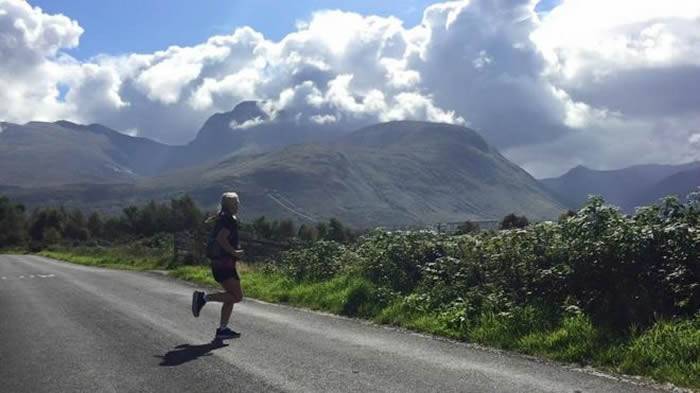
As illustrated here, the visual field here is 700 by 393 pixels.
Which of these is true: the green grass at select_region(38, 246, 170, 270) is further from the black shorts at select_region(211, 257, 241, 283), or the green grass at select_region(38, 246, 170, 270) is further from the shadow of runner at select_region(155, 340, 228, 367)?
the shadow of runner at select_region(155, 340, 228, 367)

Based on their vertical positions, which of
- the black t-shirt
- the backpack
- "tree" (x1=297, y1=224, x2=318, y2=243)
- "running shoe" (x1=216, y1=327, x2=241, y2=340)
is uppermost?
the black t-shirt

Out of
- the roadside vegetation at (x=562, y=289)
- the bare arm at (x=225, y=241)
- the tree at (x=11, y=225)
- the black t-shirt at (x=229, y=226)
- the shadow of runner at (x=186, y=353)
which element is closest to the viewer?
the roadside vegetation at (x=562, y=289)

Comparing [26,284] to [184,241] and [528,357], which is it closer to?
[184,241]

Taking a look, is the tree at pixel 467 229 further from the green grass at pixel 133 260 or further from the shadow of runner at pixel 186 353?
the green grass at pixel 133 260

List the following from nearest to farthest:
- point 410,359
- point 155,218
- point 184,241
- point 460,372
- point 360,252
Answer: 1. point 460,372
2. point 410,359
3. point 360,252
4. point 184,241
5. point 155,218

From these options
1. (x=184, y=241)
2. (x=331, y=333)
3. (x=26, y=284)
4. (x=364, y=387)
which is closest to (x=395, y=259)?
(x=331, y=333)

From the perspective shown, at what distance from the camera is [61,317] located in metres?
12.3

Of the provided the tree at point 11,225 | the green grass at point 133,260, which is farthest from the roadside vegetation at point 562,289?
the tree at point 11,225

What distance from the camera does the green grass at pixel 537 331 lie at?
7055mm

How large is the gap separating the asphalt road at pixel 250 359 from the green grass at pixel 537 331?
0.40 m

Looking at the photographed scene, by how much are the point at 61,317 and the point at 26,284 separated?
10190 millimetres

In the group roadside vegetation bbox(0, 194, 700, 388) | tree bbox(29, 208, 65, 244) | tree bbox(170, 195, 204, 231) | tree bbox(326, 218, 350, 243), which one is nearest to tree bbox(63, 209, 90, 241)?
tree bbox(29, 208, 65, 244)

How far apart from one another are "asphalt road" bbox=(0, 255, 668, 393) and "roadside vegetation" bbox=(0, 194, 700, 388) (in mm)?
585

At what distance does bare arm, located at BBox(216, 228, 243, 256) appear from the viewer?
9.66 m
